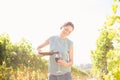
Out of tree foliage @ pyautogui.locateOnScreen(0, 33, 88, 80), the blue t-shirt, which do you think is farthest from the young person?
tree foliage @ pyautogui.locateOnScreen(0, 33, 88, 80)

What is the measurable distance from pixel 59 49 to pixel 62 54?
0.11m

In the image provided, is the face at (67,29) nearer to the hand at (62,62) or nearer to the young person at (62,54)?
the young person at (62,54)

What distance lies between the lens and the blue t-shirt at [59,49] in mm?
3771

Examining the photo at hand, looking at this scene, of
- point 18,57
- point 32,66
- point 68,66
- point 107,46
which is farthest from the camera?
point 107,46

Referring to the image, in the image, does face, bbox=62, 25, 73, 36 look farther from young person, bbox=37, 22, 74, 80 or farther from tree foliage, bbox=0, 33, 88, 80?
tree foliage, bbox=0, 33, 88, 80

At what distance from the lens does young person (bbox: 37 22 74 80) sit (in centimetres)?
376

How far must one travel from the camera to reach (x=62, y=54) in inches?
149

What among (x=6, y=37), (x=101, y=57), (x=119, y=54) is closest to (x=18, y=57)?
(x=6, y=37)

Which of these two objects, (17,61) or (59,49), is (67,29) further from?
(17,61)

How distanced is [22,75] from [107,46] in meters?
15.8

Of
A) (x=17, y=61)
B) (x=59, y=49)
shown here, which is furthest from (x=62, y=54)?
(x=17, y=61)

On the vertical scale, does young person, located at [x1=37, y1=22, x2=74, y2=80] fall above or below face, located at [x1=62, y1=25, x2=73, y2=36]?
below

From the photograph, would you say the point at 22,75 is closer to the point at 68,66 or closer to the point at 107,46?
the point at 68,66

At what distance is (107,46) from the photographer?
87.1 feet
